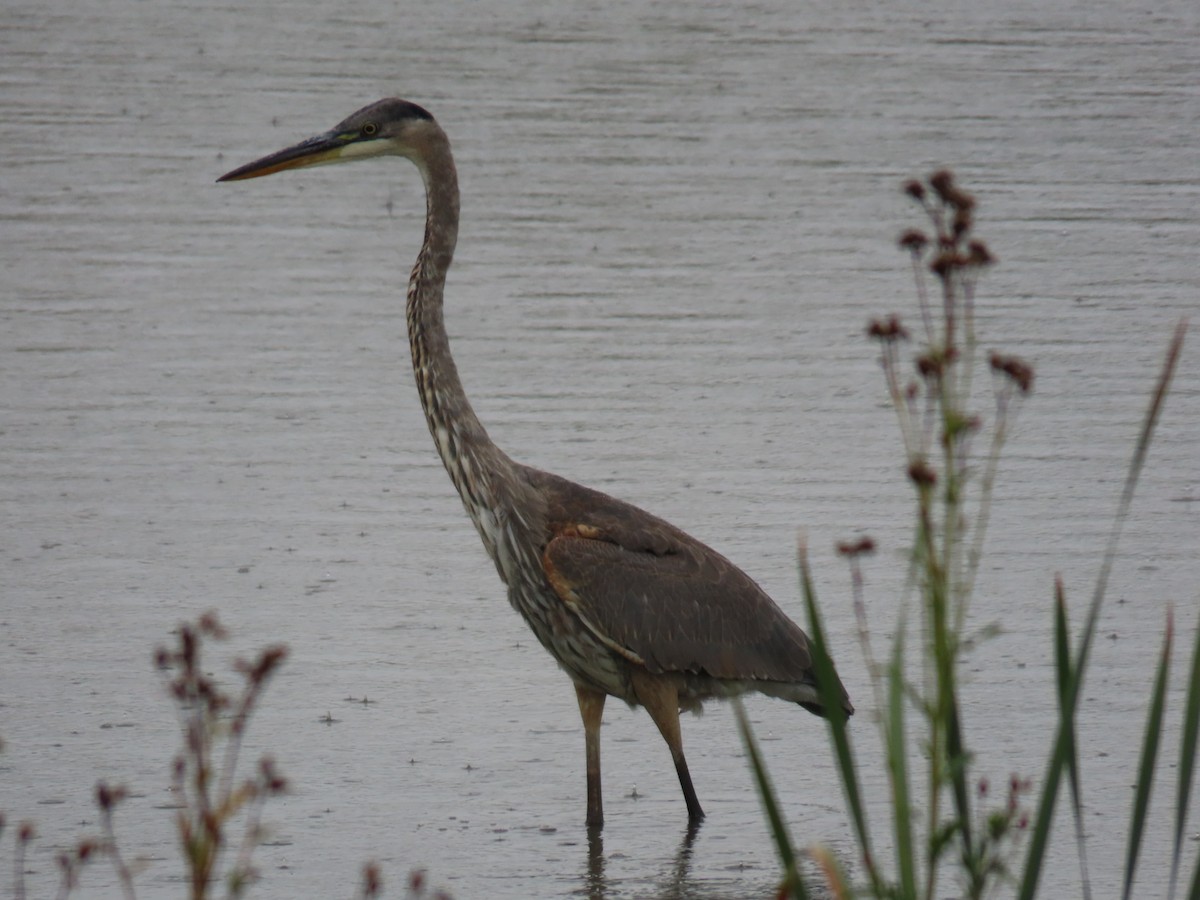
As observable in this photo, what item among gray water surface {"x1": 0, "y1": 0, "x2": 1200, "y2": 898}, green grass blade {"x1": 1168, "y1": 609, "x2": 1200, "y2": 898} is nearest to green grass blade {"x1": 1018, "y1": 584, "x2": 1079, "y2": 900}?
green grass blade {"x1": 1168, "y1": 609, "x2": 1200, "y2": 898}

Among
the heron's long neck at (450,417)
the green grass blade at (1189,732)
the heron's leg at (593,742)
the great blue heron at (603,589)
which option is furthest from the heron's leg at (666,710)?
the green grass blade at (1189,732)

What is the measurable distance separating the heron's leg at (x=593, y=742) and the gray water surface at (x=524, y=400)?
10 centimetres

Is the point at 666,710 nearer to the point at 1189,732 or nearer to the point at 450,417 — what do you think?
the point at 450,417

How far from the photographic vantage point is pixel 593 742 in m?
5.94

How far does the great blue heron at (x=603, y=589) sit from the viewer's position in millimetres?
5922

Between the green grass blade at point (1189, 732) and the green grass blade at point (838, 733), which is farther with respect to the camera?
the green grass blade at point (1189, 732)

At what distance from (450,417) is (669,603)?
31.9 inches

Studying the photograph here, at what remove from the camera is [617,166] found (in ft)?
49.2

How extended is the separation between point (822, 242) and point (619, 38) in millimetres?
7544

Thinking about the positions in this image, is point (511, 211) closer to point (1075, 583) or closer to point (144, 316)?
point (144, 316)

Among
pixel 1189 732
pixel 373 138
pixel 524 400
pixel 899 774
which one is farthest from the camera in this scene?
pixel 524 400

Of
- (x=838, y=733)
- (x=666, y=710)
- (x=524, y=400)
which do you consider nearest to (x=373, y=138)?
(x=666, y=710)

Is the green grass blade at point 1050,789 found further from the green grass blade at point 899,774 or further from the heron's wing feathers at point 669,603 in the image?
the heron's wing feathers at point 669,603

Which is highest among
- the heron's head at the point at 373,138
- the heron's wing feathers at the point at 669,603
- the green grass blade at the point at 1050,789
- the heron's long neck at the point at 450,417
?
the heron's head at the point at 373,138
